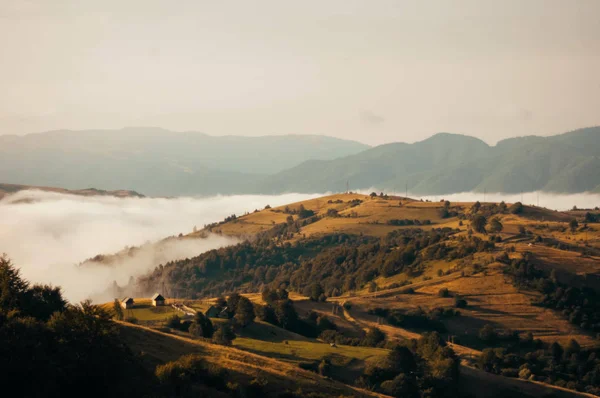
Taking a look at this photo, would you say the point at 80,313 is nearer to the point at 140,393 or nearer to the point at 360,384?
the point at 140,393

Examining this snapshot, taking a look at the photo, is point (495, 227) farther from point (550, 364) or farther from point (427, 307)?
point (550, 364)

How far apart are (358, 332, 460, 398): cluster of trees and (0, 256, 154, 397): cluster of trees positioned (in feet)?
126

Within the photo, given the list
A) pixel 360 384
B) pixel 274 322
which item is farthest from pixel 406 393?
pixel 274 322

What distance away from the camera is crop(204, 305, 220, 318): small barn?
10212 cm

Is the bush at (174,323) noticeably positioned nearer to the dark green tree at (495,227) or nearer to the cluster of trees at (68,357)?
the cluster of trees at (68,357)

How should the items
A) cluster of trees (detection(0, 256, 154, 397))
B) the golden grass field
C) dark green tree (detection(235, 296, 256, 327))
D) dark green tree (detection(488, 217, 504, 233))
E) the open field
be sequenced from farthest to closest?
dark green tree (detection(488, 217, 504, 233)), dark green tree (detection(235, 296, 256, 327)), the golden grass field, the open field, cluster of trees (detection(0, 256, 154, 397))

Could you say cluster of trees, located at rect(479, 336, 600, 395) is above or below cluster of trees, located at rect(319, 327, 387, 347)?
below

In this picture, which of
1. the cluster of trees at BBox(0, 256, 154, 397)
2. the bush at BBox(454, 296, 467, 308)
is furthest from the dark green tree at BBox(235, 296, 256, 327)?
the bush at BBox(454, 296, 467, 308)

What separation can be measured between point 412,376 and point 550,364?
36763mm

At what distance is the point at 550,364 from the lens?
110m

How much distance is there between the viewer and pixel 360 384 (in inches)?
3130

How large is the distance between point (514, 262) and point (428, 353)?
6002 centimetres

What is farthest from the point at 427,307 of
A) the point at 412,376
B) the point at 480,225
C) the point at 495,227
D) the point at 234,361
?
the point at 234,361

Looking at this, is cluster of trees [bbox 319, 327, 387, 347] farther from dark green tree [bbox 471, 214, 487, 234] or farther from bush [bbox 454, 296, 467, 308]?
dark green tree [bbox 471, 214, 487, 234]
